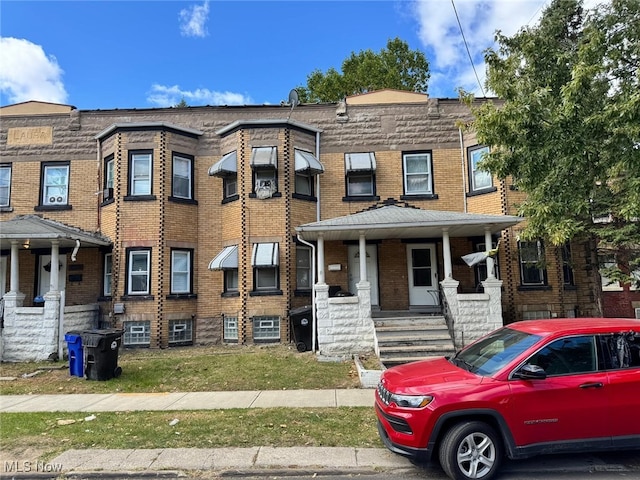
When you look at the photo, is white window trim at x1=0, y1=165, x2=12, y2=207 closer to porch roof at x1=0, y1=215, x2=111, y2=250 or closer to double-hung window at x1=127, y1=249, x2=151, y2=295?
porch roof at x1=0, y1=215, x2=111, y2=250

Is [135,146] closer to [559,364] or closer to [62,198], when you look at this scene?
[62,198]

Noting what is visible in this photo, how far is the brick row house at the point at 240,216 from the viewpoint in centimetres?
1330

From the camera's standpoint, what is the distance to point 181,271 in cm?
1412

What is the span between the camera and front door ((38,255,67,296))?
1459cm

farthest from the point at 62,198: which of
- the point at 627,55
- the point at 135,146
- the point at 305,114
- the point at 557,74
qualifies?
the point at 627,55

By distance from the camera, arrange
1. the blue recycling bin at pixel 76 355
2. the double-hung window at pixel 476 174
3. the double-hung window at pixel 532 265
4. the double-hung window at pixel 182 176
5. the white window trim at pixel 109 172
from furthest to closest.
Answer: the white window trim at pixel 109 172 → the double-hung window at pixel 182 176 → the double-hung window at pixel 476 174 → the double-hung window at pixel 532 265 → the blue recycling bin at pixel 76 355

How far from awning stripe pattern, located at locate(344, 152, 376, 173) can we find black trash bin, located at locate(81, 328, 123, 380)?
8621 millimetres

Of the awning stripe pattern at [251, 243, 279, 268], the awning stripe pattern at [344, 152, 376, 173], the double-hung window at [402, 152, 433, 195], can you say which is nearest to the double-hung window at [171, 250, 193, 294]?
the awning stripe pattern at [251, 243, 279, 268]

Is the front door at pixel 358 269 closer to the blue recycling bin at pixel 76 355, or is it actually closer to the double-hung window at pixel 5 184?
the blue recycling bin at pixel 76 355

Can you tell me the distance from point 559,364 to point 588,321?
992mm

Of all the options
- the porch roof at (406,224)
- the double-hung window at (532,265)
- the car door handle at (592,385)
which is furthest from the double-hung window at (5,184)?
the car door handle at (592,385)

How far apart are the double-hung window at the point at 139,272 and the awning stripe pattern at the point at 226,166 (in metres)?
3.30

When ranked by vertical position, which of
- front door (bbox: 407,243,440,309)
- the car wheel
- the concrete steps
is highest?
front door (bbox: 407,243,440,309)

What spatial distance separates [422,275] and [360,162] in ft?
13.9
